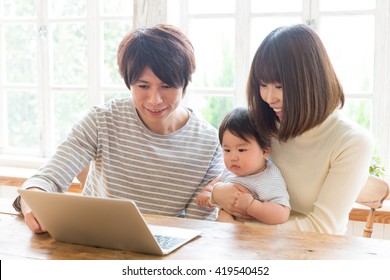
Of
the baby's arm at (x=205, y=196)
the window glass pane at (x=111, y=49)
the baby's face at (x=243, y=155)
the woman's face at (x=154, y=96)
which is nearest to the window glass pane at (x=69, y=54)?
the window glass pane at (x=111, y=49)

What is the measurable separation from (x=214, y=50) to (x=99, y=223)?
82.0 inches

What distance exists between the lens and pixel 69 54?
3.76m

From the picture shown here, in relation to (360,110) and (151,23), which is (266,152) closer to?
(360,110)

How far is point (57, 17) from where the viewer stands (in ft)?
12.3

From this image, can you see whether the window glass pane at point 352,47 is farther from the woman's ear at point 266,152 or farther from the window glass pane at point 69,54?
the window glass pane at point 69,54

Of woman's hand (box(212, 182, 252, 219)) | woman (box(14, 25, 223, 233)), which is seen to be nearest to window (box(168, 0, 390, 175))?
woman (box(14, 25, 223, 233))

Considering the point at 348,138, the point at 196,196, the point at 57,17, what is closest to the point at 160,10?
the point at 57,17

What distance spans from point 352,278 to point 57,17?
2944 millimetres

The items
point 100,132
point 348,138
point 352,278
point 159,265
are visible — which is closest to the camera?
point 352,278

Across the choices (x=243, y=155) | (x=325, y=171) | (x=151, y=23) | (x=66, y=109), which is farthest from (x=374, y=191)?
(x=66, y=109)

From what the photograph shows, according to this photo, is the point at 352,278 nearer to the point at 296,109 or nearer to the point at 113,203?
the point at 113,203

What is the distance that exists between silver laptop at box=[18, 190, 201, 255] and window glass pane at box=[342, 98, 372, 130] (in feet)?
5.72

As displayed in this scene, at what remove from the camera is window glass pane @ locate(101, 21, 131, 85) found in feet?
11.8

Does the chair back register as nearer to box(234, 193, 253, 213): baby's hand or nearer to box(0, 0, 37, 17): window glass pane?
box(234, 193, 253, 213): baby's hand
